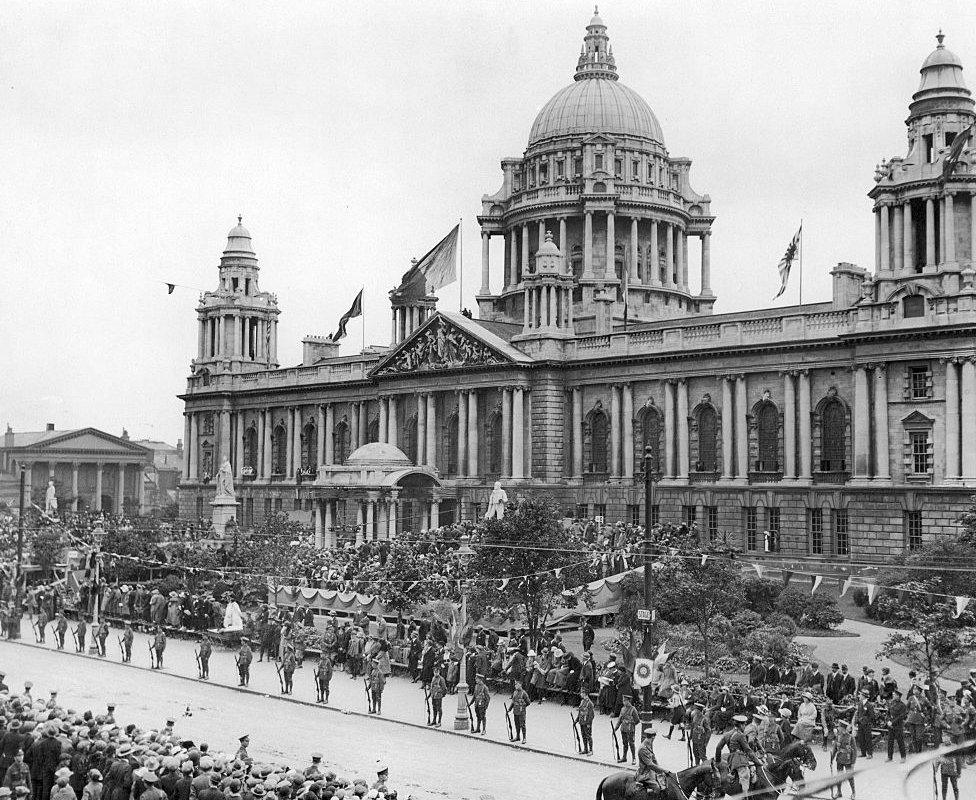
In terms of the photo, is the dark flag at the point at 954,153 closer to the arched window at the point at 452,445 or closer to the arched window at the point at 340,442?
the arched window at the point at 452,445

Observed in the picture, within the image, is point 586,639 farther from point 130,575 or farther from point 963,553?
point 130,575

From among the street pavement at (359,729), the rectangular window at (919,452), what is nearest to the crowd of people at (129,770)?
the street pavement at (359,729)

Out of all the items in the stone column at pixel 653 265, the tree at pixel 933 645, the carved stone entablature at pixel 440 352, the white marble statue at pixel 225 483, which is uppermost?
the stone column at pixel 653 265

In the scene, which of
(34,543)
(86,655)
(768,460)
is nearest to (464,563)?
(86,655)

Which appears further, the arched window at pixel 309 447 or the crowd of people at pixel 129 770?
the arched window at pixel 309 447

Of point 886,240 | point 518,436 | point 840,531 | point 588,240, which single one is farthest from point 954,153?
point 588,240

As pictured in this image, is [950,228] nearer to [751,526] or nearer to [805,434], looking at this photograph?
[805,434]

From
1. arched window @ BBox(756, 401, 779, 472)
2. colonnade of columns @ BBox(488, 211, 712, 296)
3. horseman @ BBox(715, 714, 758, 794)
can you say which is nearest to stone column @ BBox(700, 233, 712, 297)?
colonnade of columns @ BBox(488, 211, 712, 296)
